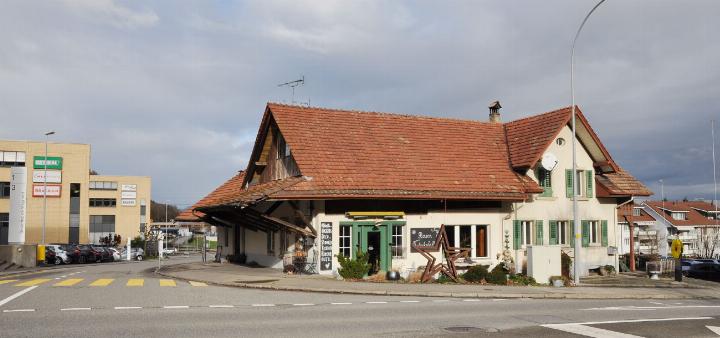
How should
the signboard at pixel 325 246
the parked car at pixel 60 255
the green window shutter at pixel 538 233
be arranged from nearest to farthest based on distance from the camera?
1. the signboard at pixel 325 246
2. the green window shutter at pixel 538 233
3. the parked car at pixel 60 255

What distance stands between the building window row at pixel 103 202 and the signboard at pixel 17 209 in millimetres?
48468

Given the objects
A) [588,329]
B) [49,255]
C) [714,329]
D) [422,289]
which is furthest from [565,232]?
Result: [49,255]

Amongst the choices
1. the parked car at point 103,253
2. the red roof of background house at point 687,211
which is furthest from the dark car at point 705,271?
the red roof of background house at point 687,211

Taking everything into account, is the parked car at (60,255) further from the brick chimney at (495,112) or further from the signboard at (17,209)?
the brick chimney at (495,112)

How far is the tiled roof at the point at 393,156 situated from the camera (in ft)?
79.7

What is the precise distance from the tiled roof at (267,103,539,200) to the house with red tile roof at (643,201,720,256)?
220ft

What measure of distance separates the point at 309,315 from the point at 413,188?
39.6 feet

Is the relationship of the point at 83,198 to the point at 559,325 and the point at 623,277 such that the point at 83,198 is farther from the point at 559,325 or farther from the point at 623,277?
the point at 559,325

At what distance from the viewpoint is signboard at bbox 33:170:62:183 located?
76.9 metres

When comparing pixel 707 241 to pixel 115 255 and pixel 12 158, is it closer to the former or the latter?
pixel 115 255

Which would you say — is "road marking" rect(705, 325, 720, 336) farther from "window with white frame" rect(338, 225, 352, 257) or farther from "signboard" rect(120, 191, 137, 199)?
"signboard" rect(120, 191, 137, 199)

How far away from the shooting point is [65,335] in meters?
10.5

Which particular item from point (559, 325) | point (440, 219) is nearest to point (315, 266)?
point (440, 219)

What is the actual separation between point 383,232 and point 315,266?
115 inches
